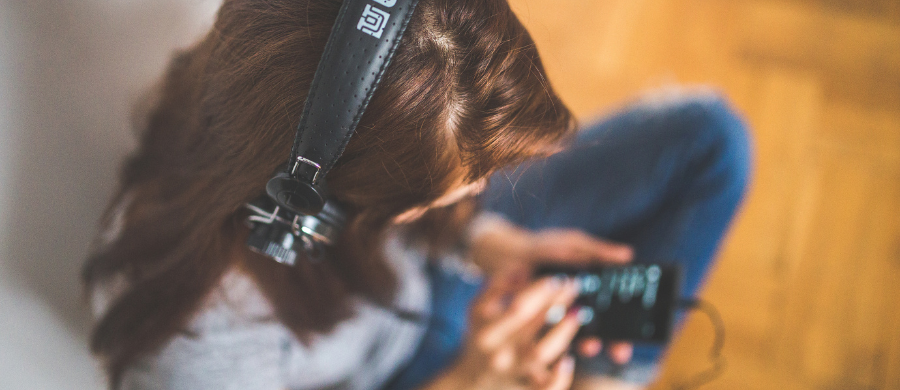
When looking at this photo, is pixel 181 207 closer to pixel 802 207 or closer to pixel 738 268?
pixel 738 268

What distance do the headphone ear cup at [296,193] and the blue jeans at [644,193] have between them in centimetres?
39

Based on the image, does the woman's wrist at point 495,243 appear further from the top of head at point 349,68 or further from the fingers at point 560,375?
the top of head at point 349,68

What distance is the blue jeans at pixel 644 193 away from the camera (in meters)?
0.79

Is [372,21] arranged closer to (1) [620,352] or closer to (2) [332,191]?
(2) [332,191]

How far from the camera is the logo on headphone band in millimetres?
340

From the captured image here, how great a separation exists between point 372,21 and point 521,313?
46cm

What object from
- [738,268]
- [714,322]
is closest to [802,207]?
[738,268]

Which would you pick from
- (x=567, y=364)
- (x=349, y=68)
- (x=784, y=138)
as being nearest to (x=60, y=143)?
(x=349, y=68)

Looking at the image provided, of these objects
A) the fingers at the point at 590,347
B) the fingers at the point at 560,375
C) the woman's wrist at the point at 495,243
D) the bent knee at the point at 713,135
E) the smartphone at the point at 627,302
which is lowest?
the fingers at the point at 560,375

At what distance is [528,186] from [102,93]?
0.57 m

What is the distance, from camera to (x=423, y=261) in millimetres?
792

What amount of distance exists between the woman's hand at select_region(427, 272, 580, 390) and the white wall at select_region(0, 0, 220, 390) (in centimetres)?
44

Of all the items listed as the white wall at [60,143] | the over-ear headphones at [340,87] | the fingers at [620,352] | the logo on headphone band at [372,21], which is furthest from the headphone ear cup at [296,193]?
the fingers at [620,352]

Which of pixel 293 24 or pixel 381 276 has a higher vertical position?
pixel 293 24
